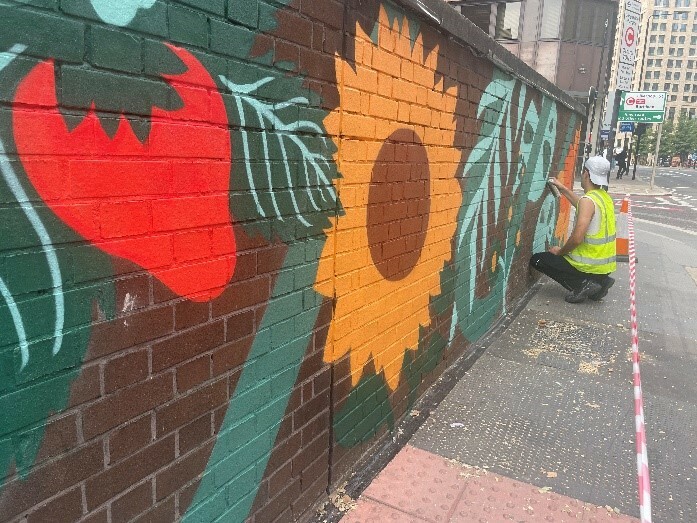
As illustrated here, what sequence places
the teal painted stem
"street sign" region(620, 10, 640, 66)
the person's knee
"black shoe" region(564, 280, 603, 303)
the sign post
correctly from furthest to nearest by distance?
the sign post < "street sign" region(620, 10, 640, 66) < the person's knee < "black shoe" region(564, 280, 603, 303) < the teal painted stem

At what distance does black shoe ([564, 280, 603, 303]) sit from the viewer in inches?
253

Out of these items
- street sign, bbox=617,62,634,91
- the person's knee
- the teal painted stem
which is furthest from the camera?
street sign, bbox=617,62,634,91

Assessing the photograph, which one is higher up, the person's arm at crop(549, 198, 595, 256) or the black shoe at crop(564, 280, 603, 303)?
the person's arm at crop(549, 198, 595, 256)

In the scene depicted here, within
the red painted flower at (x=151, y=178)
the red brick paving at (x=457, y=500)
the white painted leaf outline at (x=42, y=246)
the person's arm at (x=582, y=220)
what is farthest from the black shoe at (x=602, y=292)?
the white painted leaf outline at (x=42, y=246)

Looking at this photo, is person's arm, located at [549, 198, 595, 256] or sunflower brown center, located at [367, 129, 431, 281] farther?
person's arm, located at [549, 198, 595, 256]

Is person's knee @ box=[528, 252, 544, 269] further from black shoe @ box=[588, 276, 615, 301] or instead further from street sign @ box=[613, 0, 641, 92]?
street sign @ box=[613, 0, 641, 92]

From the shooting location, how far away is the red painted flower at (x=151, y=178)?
130cm

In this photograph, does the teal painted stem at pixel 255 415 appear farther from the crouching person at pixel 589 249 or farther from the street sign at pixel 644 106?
the street sign at pixel 644 106

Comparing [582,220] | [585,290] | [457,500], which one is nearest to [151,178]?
[457,500]

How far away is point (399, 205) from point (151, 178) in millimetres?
1766

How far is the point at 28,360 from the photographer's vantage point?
1341 mm

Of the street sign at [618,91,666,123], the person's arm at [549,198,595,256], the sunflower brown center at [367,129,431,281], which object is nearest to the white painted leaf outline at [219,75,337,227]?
the sunflower brown center at [367,129,431,281]

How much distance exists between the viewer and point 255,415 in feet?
7.22

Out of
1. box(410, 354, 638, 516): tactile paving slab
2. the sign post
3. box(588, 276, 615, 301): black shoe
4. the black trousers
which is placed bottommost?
box(410, 354, 638, 516): tactile paving slab
